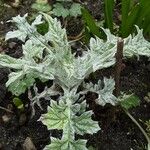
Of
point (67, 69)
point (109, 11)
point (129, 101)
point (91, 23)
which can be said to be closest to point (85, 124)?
point (67, 69)

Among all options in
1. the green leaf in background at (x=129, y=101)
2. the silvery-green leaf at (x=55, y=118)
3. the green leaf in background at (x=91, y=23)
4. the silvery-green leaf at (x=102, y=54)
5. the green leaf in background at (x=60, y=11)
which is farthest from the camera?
the green leaf in background at (x=60, y=11)

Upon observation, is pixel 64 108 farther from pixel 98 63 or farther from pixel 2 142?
pixel 2 142

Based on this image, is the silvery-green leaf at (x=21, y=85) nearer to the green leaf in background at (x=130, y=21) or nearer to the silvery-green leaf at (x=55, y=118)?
the silvery-green leaf at (x=55, y=118)

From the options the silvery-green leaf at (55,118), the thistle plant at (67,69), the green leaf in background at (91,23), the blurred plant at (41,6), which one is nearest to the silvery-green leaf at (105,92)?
the thistle plant at (67,69)

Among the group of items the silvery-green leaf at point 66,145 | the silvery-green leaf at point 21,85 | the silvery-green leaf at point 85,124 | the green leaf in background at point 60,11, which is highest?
the silvery-green leaf at point 85,124

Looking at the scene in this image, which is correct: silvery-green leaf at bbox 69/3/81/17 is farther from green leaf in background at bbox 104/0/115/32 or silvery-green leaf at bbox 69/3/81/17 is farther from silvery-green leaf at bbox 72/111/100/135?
silvery-green leaf at bbox 72/111/100/135

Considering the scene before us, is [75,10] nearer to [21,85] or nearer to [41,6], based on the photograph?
[41,6]
